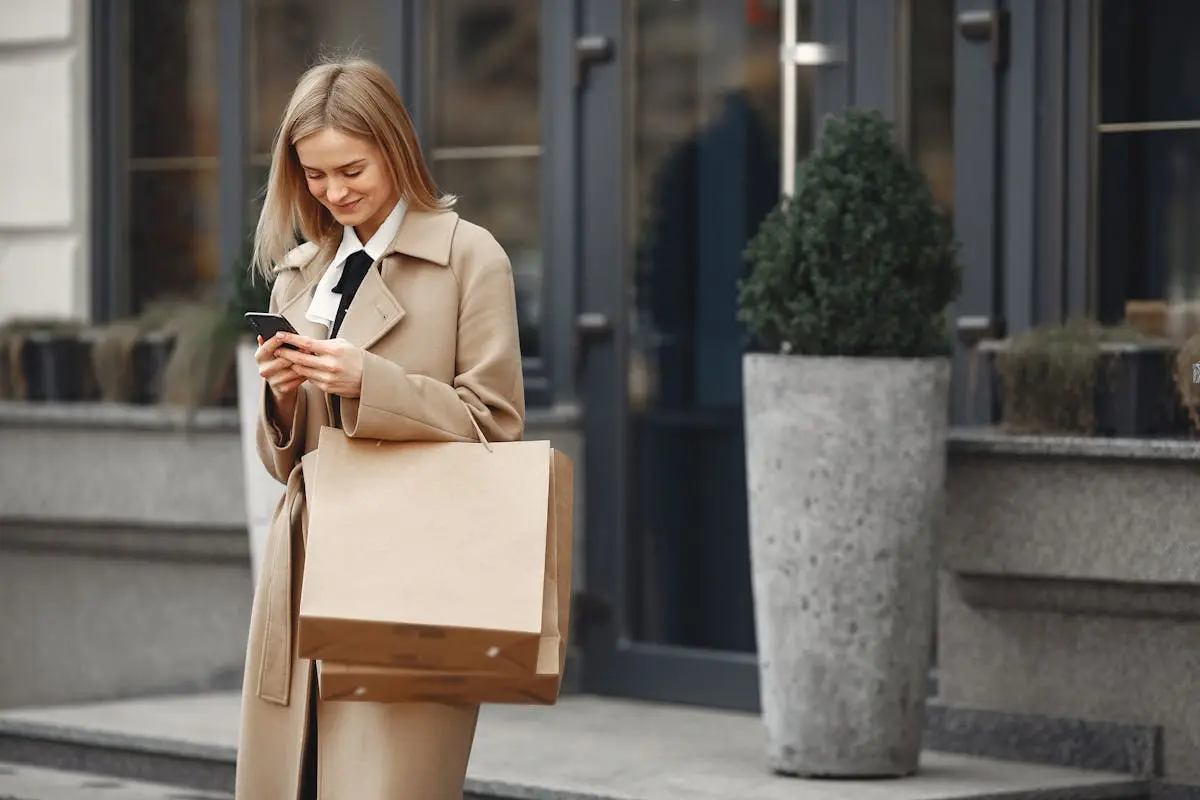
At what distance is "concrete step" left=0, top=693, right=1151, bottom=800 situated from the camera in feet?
18.2

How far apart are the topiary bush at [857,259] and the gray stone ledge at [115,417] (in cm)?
254

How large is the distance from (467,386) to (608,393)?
367 cm

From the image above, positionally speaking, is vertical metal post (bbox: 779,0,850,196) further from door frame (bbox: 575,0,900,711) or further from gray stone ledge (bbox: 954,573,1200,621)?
gray stone ledge (bbox: 954,573,1200,621)

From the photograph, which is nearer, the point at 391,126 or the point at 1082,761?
the point at 391,126

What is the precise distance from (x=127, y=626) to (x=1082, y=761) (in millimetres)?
3747

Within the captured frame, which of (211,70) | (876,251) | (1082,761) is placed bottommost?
(1082,761)

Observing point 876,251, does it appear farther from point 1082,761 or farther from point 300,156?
point 300,156

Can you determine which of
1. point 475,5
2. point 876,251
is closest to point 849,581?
point 876,251

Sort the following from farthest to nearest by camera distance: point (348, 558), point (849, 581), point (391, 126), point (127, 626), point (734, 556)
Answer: point (127, 626) < point (734, 556) < point (849, 581) < point (391, 126) < point (348, 558)

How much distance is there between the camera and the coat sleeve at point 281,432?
3.62 meters

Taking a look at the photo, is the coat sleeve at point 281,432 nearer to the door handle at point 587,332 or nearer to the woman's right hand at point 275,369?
the woman's right hand at point 275,369

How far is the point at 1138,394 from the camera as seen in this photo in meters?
5.91

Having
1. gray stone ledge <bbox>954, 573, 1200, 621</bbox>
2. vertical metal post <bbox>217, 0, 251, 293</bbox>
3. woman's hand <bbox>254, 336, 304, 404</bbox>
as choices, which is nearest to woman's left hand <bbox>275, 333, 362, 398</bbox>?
woman's hand <bbox>254, 336, 304, 404</bbox>

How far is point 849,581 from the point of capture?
5.54 m
